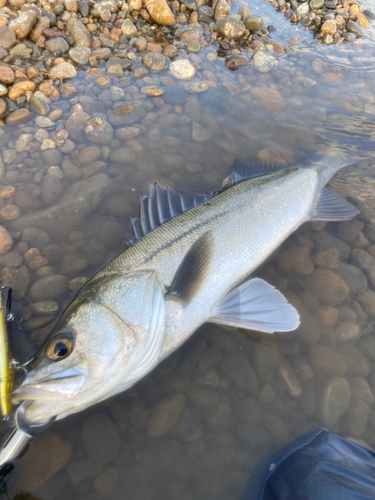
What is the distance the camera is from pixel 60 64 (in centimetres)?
414

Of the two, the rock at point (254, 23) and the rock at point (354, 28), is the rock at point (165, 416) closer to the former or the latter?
the rock at point (254, 23)

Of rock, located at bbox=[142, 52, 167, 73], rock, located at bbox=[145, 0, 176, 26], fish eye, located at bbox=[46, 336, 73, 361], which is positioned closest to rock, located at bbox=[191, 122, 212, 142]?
rock, located at bbox=[142, 52, 167, 73]

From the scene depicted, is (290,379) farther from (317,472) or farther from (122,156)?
(122,156)

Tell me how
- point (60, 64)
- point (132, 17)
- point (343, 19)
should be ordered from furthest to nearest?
point (343, 19)
point (132, 17)
point (60, 64)

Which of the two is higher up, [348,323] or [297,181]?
[297,181]

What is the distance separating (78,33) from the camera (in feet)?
14.6

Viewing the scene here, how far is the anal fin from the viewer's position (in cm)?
323

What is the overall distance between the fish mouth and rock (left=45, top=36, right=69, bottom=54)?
4.41m

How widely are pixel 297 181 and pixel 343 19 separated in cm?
464

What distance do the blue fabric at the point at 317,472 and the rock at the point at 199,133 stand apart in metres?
3.21

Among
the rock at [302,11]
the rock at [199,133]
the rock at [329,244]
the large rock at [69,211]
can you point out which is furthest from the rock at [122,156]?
the rock at [302,11]

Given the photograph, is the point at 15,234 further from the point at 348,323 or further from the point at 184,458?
the point at 348,323

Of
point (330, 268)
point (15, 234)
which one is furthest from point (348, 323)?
point (15, 234)

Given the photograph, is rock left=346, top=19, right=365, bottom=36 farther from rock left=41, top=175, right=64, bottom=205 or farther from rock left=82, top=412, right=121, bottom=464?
rock left=82, top=412, right=121, bottom=464
